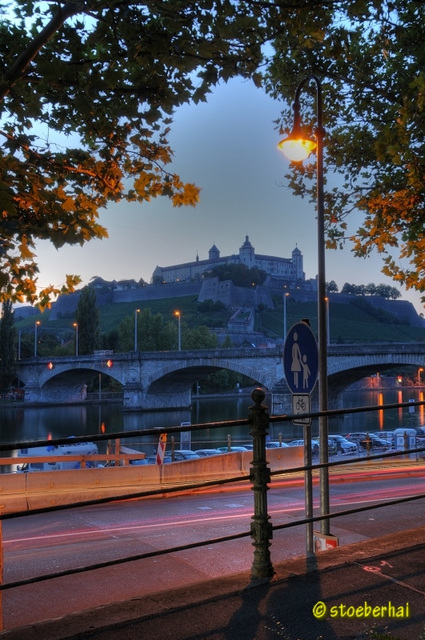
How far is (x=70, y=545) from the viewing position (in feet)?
31.5

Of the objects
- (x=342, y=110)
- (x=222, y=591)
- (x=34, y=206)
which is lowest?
(x=222, y=591)

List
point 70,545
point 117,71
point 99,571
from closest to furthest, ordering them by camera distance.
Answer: point 117,71, point 99,571, point 70,545

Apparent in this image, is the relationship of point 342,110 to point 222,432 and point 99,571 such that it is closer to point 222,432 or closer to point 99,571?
point 99,571

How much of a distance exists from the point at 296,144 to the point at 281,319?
440 ft

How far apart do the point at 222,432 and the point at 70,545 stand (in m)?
38.3

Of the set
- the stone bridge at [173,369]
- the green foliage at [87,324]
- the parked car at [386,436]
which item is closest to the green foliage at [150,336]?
the green foliage at [87,324]

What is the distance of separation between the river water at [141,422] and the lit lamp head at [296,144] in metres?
32.9

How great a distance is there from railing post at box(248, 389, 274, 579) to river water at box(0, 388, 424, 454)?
35655 mm

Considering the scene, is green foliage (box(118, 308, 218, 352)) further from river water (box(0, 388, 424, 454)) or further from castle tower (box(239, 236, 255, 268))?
castle tower (box(239, 236, 255, 268))

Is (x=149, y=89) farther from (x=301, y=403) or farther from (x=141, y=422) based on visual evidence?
(x=141, y=422)

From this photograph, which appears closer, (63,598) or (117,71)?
(117,71)

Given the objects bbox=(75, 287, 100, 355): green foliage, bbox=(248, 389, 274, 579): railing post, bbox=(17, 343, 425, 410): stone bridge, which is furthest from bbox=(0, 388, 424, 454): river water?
bbox=(248, 389, 274, 579): railing post

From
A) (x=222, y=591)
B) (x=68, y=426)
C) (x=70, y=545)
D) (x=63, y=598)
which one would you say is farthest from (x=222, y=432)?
(x=222, y=591)

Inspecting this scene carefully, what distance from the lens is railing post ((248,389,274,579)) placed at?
372 cm
